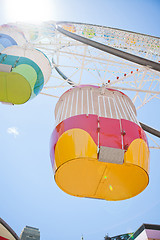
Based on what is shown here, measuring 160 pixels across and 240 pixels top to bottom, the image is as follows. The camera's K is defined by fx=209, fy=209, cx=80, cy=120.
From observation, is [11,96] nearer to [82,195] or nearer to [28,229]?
[82,195]

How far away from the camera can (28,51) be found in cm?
684

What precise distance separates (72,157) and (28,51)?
14.0 feet

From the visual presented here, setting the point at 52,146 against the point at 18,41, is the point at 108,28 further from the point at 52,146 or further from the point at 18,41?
the point at 52,146

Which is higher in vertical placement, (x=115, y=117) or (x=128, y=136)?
(x=115, y=117)

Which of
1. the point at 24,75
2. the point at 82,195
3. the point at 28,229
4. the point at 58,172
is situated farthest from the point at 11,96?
the point at 28,229

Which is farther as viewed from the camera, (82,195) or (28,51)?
(28,51)

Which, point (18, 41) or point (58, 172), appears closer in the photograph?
point (58, 172)

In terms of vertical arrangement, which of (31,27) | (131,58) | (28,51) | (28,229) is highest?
(31,27)

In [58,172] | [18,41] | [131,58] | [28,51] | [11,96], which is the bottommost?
[58,172]

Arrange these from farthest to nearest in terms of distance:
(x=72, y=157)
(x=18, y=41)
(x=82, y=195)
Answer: (x=18, y=41), (x=82, y=195), (x=72, y=157)

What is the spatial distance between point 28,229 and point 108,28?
88848mm

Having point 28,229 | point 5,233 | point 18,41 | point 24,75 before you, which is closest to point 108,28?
point 18,41

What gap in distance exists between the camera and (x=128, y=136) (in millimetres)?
4598

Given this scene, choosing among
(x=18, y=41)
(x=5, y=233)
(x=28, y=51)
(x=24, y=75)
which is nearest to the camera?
(x=24, y=75)
